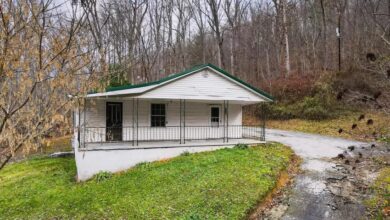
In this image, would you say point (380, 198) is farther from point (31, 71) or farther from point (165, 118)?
point (165, 118)

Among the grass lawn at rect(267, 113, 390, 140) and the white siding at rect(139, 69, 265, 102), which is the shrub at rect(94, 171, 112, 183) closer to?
the white siding at rect(139, 69, 265, 102)

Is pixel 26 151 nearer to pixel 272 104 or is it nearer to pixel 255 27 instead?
pixel 272 104

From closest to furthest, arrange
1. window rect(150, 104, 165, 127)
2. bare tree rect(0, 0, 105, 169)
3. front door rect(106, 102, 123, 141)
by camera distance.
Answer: bare tree rect(0, 0, 105, 169) < front door rect(106, 102, 123, 141) < window rect(150, 104, 165, 127)

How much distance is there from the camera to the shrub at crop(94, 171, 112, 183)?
38.4ft

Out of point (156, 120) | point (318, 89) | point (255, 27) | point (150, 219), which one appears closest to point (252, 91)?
point (156, 120)

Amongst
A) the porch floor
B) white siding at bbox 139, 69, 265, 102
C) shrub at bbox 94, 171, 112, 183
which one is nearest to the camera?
shrub at bbox 94, 171, 112, 183

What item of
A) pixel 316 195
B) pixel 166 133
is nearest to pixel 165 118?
pixel 166 133

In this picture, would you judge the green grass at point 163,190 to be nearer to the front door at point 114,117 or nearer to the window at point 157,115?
the front door at point 114,117

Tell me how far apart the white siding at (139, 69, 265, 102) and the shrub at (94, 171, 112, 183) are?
4009mm

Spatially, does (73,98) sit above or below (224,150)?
above

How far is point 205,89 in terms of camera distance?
14.8 m

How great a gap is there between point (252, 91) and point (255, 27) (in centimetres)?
2494

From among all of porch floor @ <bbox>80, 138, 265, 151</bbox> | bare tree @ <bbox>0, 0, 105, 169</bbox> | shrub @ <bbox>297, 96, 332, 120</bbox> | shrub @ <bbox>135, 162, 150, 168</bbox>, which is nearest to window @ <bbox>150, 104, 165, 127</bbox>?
porch floor @ <bbox>80, 138, 265, 151</bbox>

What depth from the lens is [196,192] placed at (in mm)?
9039
